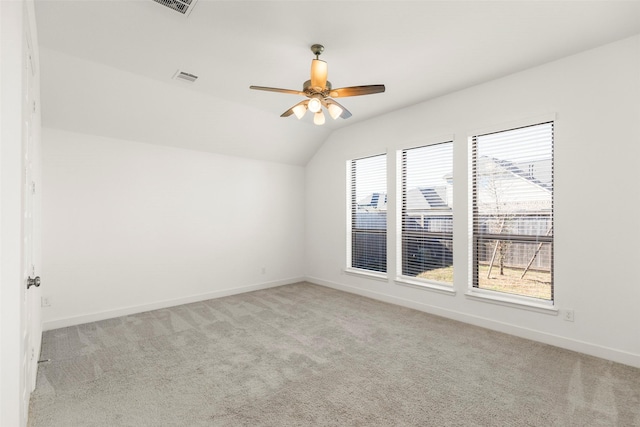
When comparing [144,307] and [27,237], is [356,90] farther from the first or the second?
[144,307]

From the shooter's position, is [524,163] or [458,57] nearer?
[458,57]

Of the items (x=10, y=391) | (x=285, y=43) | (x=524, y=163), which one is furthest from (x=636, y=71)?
(x=10, y=391)

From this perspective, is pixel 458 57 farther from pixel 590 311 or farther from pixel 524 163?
pixel 590 311

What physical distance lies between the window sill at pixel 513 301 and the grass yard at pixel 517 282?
62 mm

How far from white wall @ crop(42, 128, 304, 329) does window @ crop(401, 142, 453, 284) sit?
7.88 feet

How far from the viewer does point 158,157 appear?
14.8ft

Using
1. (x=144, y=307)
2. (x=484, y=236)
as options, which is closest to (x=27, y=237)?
(x=144, y=307)

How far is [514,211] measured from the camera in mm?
3582

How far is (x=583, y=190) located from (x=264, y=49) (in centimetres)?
338

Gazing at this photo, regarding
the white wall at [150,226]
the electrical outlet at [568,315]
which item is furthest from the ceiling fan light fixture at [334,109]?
the electrical outlet at [568,315]

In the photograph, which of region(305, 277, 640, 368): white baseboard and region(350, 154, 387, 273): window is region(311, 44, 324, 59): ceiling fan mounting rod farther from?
region(305, 277, 640, 368): white baseboard

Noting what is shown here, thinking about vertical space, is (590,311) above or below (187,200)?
below

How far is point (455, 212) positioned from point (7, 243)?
409 cm

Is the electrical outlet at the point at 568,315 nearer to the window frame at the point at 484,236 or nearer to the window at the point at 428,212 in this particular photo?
the window frame at the point at 484,236
